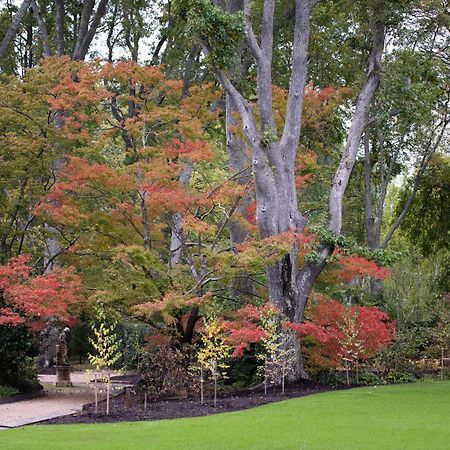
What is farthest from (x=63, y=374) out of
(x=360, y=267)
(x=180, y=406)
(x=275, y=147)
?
(x=360, y=267)

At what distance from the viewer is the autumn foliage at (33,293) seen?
13109 mm

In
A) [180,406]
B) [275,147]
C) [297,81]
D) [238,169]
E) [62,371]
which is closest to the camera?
[180,406]

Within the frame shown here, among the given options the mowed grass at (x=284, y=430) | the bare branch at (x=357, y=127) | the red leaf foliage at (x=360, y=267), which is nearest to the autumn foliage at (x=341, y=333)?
the red leaf foliage at (x=360, y=267)

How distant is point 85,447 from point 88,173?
7.91m

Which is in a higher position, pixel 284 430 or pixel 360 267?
pixel 360 267

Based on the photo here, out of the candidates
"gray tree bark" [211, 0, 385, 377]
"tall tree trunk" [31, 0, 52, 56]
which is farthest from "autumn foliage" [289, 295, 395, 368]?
"tall tree trunk" [31, 0, 52, 56]

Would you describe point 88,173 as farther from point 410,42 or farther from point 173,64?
point 410,42

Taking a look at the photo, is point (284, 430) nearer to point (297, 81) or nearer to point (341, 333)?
point (341, 333)

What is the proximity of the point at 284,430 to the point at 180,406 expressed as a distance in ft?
12.2

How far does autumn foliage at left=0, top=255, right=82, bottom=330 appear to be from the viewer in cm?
1311

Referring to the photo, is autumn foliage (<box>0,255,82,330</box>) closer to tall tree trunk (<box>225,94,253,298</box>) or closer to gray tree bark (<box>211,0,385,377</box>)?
gray tree bark (<box>211,0,385,377</box>)

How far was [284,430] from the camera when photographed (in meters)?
8.23

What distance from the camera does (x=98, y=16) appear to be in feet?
63.8

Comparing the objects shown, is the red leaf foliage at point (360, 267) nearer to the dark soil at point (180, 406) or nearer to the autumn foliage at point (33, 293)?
the dark soil at point (180, 406)
